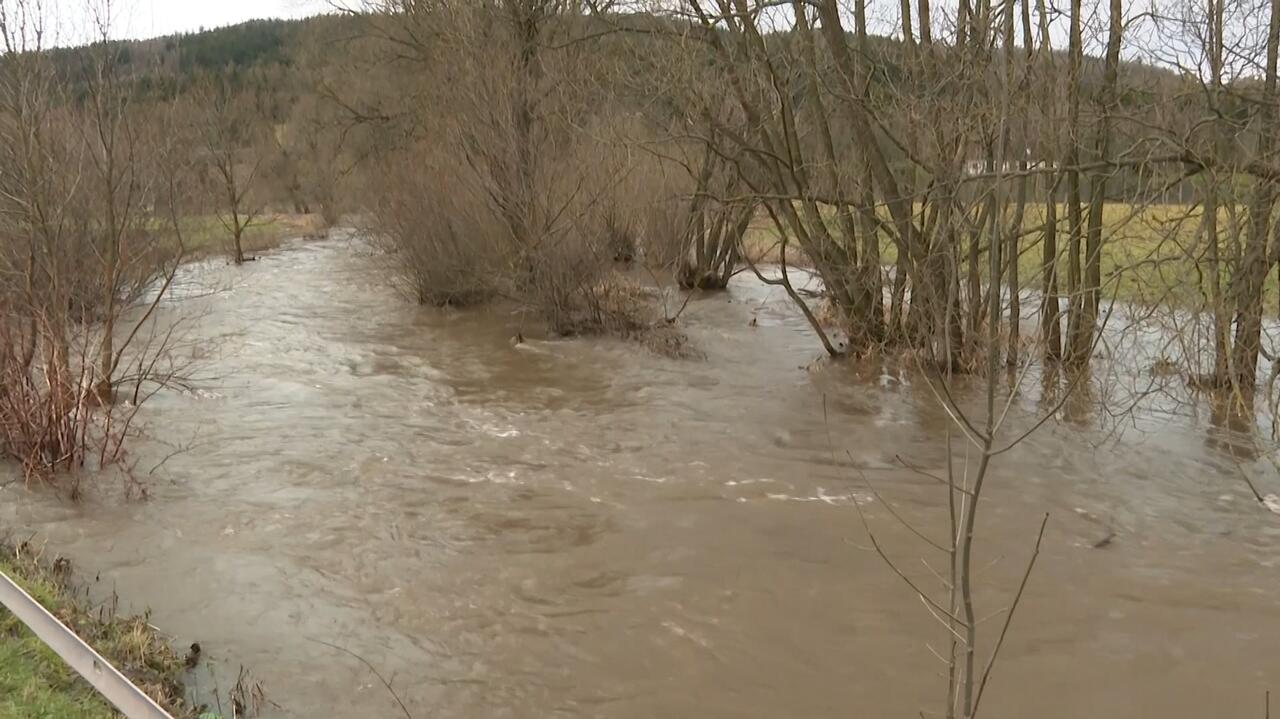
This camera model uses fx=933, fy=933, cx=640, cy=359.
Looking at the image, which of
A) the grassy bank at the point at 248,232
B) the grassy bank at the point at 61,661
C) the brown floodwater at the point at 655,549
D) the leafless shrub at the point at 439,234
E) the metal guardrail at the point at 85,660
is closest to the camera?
the metal guardrail at the point at 85,660

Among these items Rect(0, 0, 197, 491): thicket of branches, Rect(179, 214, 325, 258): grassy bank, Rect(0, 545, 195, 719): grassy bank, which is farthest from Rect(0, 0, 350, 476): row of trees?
Rect(179, 214, 325, 258): grassy bank

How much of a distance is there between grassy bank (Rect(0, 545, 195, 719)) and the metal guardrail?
47 cm

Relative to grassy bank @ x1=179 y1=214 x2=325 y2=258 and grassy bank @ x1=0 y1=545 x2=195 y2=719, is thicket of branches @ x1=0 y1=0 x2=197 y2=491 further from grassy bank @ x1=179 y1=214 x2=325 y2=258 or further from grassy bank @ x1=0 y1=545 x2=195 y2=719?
grassy bank @ x1=179 y1=214 x2=325 y2=258

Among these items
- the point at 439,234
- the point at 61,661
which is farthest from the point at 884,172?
the point at 61,661

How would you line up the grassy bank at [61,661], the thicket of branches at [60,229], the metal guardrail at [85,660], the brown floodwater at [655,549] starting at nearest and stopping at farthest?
Answer: the metal guardrail at [85,660]
the grassy bank at [61,661]
the brown floodwater at [655,549]
the thicket of branches at [60,229]

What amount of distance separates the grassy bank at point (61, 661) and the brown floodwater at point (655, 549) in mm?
304

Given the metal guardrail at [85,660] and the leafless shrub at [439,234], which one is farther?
the leafless shrub at [439,234]

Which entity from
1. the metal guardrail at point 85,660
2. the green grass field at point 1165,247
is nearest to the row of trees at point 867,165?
the green grass field at point 1165,247

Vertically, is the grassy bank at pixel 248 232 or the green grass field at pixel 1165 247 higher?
the grassy bank at pixel 248 232

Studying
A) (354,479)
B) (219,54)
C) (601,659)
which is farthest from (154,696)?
(219,54)

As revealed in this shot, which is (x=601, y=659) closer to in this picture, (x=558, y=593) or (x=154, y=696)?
(x=558, y=593)

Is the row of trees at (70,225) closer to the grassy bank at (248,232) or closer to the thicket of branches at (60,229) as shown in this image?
the thicket of branches at (60,229)

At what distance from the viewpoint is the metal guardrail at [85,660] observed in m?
3.00

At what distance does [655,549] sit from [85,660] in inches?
150
